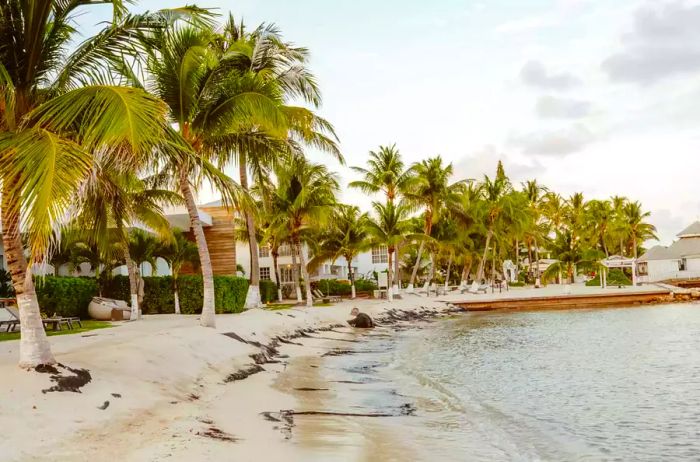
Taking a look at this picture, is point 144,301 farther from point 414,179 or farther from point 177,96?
point 414,179

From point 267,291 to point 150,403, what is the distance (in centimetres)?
2938

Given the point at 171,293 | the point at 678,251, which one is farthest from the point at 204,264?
the point at 678,251

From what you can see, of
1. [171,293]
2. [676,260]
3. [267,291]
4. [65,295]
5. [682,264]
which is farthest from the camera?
[676,260]

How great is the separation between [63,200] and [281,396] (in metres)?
4.95

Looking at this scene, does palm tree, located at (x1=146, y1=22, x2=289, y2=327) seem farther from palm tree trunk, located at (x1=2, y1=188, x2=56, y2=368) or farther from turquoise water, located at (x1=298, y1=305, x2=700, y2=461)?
palm tree trunk, located at (x1=2, y1=188, x2=56, y2=368)

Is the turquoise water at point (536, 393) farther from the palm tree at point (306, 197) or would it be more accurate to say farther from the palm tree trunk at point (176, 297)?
the palm tree at point (306, 197)

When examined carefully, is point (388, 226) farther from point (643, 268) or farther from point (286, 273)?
point (643, 268)

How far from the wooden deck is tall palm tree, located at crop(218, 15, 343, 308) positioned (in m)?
21.0

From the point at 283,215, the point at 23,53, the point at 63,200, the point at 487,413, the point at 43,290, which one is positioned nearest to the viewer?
the point at 63,200

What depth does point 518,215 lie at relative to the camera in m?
50.4

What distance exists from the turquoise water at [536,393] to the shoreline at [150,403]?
5.58 ft

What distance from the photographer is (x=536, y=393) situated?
37.2 feet

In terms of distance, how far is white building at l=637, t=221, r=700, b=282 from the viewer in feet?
191

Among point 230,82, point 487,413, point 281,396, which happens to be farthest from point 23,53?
point 487,413
